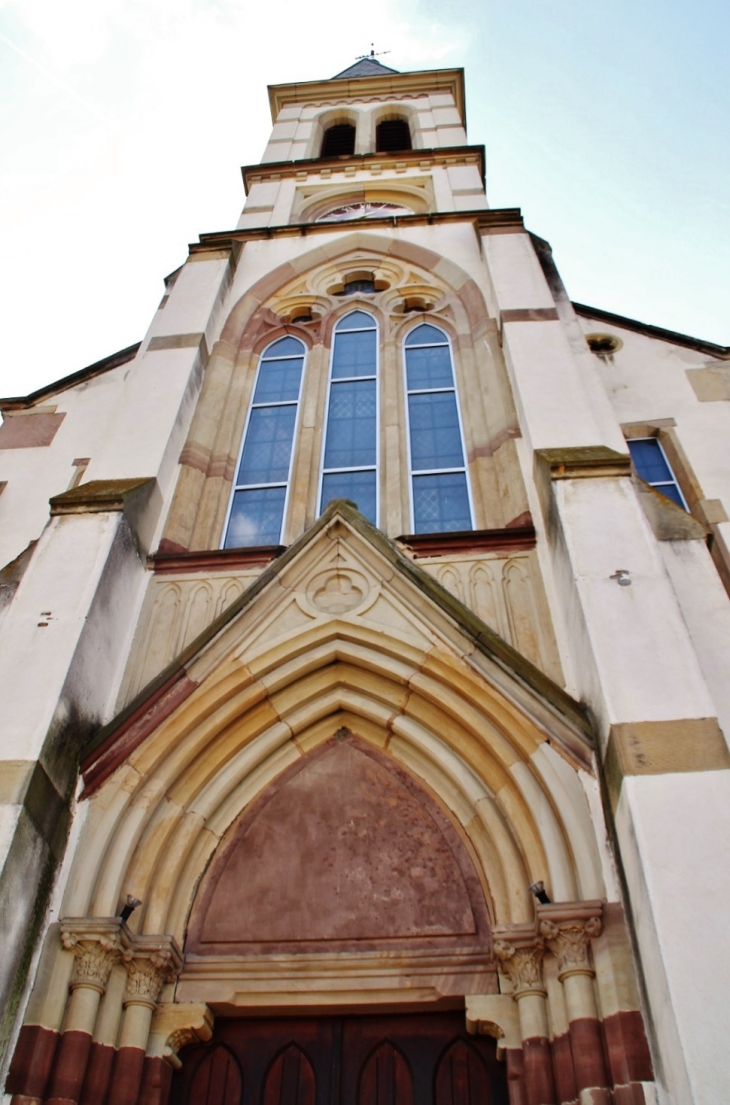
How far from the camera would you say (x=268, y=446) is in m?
9.70

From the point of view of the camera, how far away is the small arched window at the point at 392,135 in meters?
18.6

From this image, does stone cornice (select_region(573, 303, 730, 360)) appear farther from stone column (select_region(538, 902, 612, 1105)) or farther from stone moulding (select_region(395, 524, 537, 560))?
stone column (select_region(538, 902, 612, 1105))

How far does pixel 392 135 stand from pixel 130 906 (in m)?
17.2

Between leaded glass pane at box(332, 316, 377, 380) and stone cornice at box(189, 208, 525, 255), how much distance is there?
2218mm

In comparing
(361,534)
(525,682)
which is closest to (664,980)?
(525,682)

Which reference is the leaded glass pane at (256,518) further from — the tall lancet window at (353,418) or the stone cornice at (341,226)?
the stone cornice at (341,226)

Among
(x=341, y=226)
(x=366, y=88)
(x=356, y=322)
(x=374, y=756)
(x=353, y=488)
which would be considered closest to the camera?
(x=374, y=756)

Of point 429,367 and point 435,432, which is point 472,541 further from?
point 429,367

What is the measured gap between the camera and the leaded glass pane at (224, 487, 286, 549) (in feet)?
28.3

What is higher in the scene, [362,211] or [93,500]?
[362,211]

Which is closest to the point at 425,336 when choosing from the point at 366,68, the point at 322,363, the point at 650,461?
the point at 322,363

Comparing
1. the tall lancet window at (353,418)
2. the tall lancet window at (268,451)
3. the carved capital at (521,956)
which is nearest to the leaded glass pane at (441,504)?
the tall lancet window at (353,418)

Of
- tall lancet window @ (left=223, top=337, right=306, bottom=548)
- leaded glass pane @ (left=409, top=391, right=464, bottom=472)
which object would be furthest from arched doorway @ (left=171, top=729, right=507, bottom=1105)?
leaded glass pane @ (left=409, top=391, right=464, bottom=472)

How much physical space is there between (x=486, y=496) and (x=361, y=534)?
159cm
